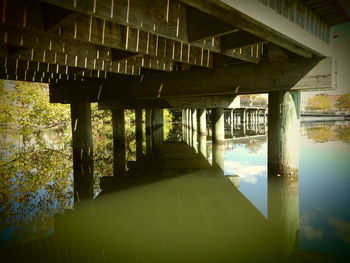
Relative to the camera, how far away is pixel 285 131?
16.4 feet

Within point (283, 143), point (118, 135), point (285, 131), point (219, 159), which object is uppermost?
point (285, 131)

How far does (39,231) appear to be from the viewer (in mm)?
3412

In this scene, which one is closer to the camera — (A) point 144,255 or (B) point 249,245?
(A) point 144,255

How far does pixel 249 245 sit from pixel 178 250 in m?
0.87

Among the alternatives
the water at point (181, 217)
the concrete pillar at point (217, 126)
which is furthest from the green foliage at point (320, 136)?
the water at point (181, 217)

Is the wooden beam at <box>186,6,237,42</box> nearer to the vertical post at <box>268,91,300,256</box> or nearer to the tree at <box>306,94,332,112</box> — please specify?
the vertical post at <box>268,91,300,256</box>

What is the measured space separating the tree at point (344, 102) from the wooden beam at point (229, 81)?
9853cm

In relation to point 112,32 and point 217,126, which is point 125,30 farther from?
point 217,126

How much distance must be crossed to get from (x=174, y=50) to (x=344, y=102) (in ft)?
331

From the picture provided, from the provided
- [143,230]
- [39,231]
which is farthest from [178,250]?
[39,231]

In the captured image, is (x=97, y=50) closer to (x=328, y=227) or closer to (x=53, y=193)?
(x=53, y=193)

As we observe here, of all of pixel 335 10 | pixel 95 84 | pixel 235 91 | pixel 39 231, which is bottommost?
pixel 39 231

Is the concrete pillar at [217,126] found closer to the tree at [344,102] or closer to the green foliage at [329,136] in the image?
the green foliage at [329,136]

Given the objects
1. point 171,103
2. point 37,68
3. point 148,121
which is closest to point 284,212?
point 37,68
